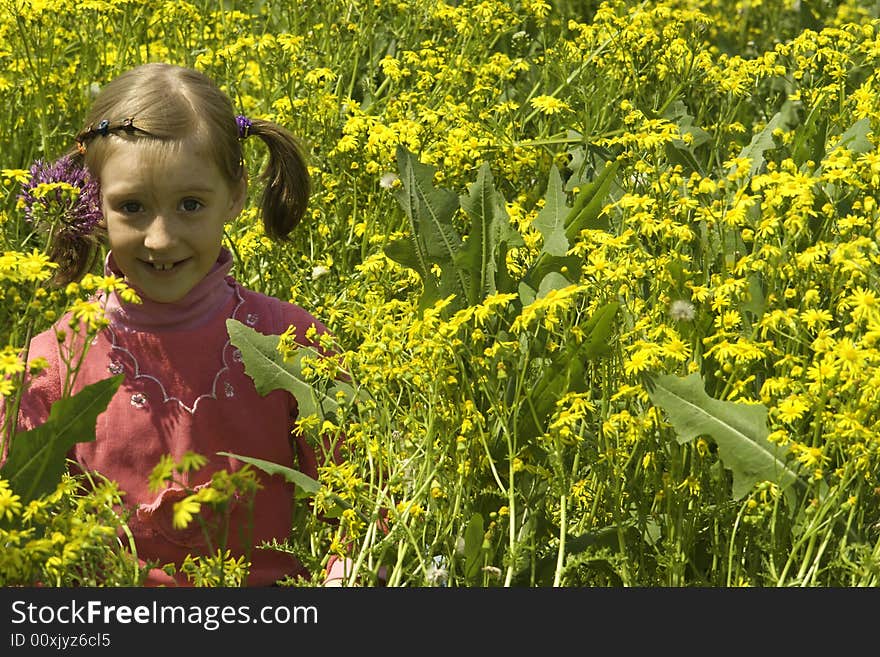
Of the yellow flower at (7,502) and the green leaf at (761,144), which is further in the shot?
the green leaf at (761,144)

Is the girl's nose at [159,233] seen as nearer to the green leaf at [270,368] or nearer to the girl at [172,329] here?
the girl at [172,329]

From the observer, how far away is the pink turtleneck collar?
301 centimetres

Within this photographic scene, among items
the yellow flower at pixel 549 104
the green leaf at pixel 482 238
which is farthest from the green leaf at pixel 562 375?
the yellow flower at pixel 549 104

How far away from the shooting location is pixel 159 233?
2.85 metres

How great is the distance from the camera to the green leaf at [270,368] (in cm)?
294

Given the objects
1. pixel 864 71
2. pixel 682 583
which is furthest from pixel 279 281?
pixel 864 71

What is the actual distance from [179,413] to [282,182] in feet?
2.26

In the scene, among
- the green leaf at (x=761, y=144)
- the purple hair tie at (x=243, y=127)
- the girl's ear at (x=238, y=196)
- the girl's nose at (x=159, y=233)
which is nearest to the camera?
the girl's nose at (x=159, y=233)

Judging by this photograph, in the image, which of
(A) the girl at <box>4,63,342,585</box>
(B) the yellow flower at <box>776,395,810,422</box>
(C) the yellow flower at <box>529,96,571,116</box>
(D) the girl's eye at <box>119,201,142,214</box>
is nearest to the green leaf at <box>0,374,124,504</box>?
(A) the girl at <box>4,63,342,585</box>

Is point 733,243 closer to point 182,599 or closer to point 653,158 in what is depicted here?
point 653,158

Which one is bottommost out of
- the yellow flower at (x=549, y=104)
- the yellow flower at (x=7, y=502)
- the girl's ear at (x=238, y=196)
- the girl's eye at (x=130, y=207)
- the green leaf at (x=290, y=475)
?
the yellow flower at (x=7, y=502)

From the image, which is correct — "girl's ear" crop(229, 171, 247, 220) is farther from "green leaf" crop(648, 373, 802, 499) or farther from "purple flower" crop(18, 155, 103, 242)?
"green leaf" crop(648, 373, 802, 499)

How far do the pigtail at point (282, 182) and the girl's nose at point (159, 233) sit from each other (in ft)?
1.66

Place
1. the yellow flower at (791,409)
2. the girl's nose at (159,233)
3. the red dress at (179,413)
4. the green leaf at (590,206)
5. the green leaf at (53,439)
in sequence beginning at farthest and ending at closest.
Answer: the green leaf at (590,206)
the red dress at (179,413)
the girl's nose at (159,233)
the yellow flower at (791,409)
the green leaf at (53,439)
